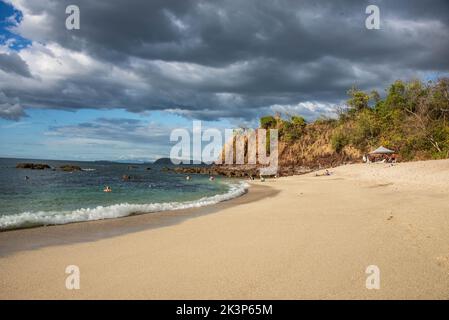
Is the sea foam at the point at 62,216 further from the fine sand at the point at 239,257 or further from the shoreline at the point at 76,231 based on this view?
the fine sand at the point at 239,257

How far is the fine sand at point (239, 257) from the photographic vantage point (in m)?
5.20

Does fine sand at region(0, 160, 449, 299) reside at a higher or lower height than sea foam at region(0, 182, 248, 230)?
higher

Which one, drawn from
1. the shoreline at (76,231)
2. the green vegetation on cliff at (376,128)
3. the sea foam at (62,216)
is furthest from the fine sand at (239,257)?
the green vegetation on cliff at (376,128)

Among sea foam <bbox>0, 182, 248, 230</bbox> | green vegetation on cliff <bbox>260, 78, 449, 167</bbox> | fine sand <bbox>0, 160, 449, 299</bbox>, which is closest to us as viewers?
fine sand <bbox>0, 160, 449, 299</bbox>

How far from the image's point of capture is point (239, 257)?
7.01 meters

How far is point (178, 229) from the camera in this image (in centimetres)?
1070

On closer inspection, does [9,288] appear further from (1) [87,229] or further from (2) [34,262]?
(1) [87,229]

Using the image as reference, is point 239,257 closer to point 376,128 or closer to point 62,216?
point 62,216

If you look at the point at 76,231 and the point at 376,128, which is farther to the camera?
the point at 376,128

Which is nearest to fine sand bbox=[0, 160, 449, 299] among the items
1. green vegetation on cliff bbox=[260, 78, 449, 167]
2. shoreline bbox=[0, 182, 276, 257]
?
shoreline bbox=[0, 182, 276, 257]

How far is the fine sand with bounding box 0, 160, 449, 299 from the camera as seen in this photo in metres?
5.20

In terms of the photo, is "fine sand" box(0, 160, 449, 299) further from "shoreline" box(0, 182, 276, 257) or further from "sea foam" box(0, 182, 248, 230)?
"sea foam" box(0, 182, 248, 230)

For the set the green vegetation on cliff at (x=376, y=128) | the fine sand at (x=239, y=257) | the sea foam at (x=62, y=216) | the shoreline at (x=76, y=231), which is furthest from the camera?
the green vegetation on cliff at (x=376, y=128)

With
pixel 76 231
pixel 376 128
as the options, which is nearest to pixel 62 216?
pixel 76 231
